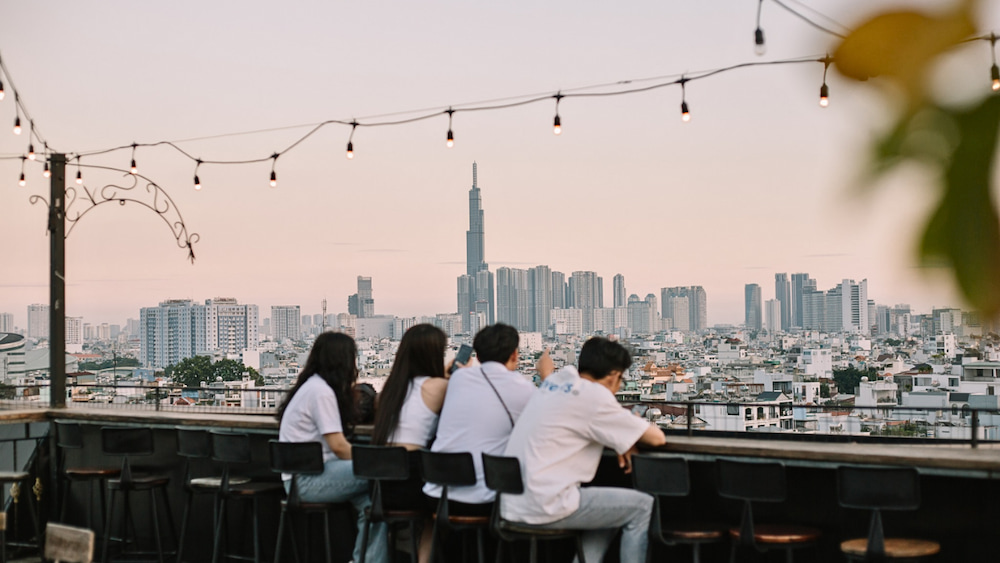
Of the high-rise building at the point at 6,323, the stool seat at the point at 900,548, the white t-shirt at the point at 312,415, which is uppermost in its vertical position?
the high-rise building at the point at 6,323

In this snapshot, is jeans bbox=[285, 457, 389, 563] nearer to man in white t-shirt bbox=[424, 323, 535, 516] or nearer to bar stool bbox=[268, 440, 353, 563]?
bar stool bbox=[268, 440, 353, 563]

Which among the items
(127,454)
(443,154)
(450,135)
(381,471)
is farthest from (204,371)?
(381,471)

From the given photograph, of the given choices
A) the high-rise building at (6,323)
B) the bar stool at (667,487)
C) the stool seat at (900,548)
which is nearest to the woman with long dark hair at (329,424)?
the bar stool at (667,487)

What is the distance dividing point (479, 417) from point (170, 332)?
2516 centimetres

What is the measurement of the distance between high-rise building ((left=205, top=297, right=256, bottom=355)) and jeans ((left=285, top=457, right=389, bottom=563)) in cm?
2463

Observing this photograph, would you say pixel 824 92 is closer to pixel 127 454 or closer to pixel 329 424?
pixel 329 424

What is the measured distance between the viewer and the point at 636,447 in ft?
13.9

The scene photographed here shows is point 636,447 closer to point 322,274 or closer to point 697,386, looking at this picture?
point 322,274

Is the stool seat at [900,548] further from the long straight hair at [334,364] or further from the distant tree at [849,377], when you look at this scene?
the distant tree at [849,377]

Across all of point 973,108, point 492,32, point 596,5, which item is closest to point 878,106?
point 973,108

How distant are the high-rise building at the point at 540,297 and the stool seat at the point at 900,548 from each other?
20.4 meters

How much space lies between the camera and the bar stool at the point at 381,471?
168 inches

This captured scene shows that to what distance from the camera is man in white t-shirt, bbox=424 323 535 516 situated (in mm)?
4207

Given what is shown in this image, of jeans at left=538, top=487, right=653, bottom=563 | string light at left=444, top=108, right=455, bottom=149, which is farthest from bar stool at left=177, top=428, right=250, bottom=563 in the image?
string light at left=444, top=108, right=455, bottom=149
